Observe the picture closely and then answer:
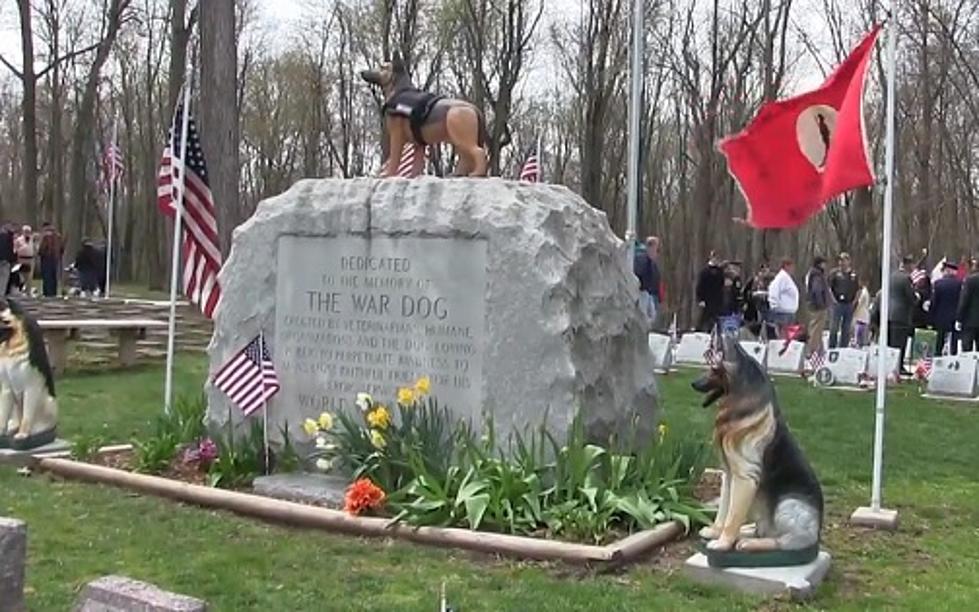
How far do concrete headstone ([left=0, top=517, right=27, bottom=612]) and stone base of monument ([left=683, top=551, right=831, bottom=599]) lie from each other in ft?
10.8

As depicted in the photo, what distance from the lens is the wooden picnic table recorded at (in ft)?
53.0

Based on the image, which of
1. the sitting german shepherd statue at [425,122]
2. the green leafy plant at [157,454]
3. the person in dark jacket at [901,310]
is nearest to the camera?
the sitting german shepherd statue at [425,122]

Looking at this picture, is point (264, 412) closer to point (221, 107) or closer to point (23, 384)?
point (23, 384)

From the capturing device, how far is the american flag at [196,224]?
407 inches

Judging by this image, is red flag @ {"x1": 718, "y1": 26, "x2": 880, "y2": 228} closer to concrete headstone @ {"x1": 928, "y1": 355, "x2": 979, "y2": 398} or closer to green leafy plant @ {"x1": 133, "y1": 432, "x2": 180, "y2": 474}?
green leafy plant @ {"x1": 133, "y1": 432, "x2": 180, "y2": 474}

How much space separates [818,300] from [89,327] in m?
11.7

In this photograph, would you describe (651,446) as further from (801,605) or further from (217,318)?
(217,318)

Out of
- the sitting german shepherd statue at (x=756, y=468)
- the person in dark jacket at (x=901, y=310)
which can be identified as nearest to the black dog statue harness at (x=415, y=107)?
the sitting german shepherd statue at (x=756, y=468)

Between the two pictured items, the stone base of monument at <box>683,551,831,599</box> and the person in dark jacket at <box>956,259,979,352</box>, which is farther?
the person in dark jacket at <box>956,259,979,352</box>

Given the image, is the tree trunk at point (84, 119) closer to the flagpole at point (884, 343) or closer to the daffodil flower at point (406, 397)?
the daffodil flower at point (406, 397)

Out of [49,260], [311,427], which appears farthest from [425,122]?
[49,260]

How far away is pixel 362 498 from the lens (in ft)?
23.8

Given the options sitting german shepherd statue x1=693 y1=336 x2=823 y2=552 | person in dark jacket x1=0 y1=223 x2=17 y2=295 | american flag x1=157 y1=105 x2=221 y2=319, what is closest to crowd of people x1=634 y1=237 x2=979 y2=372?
american flag x1=157 y1=105 x2=221 y2=319

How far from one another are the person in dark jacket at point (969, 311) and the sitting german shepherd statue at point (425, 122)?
1147cm
